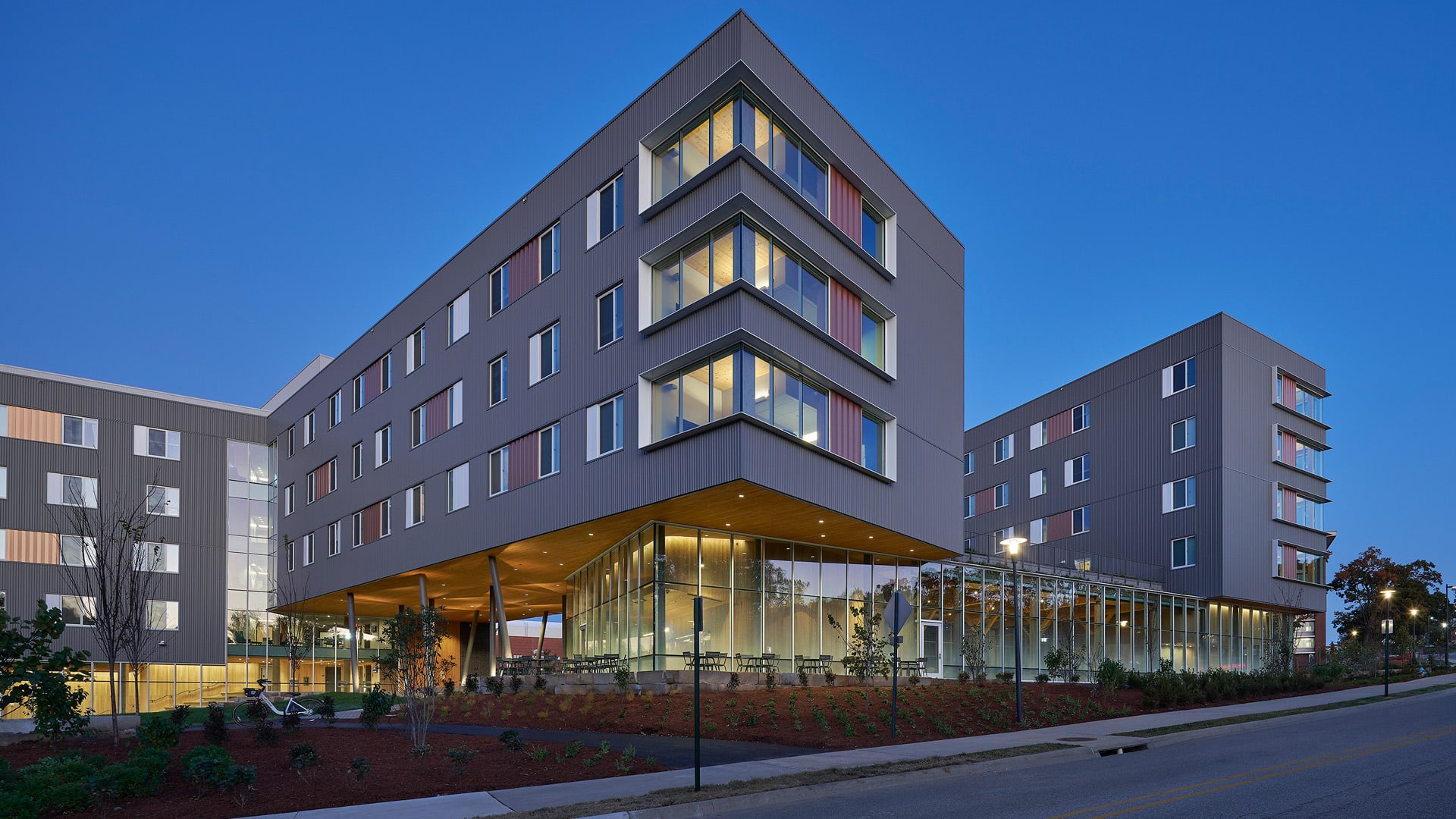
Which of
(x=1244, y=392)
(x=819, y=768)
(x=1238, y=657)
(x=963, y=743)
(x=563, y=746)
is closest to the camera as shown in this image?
(x=819, y=768)

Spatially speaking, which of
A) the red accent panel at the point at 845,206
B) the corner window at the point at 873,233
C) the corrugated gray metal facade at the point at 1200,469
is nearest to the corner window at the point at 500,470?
the red accent panel at the point at 845,206

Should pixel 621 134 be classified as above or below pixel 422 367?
above

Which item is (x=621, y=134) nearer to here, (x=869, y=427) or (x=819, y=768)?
(x=869, y=427)

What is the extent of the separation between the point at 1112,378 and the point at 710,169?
37083 mm

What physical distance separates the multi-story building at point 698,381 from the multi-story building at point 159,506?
55.1 feet

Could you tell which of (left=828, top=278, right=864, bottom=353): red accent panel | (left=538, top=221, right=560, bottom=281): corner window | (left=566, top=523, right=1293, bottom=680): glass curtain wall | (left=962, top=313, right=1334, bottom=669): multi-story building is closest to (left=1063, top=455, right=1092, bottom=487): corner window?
(left=962, top=313, right=1334, bottom=669): multi-story building

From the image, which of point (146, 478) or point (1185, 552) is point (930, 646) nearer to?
point (1185, 552)

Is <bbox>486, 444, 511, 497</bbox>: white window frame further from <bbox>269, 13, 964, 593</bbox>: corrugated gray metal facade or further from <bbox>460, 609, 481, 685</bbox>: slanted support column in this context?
<bbox>460, 609, 481, 685</bbox>: slanted support column

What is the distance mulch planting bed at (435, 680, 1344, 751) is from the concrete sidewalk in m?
1.03

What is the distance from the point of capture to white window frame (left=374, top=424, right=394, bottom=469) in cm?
4544

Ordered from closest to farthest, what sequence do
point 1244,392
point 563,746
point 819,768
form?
point 819,768, point 563,746, point 1244,392

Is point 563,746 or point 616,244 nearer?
point 563,746

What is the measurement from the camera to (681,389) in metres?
28.4

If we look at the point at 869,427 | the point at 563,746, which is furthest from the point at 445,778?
the point at 869,427
